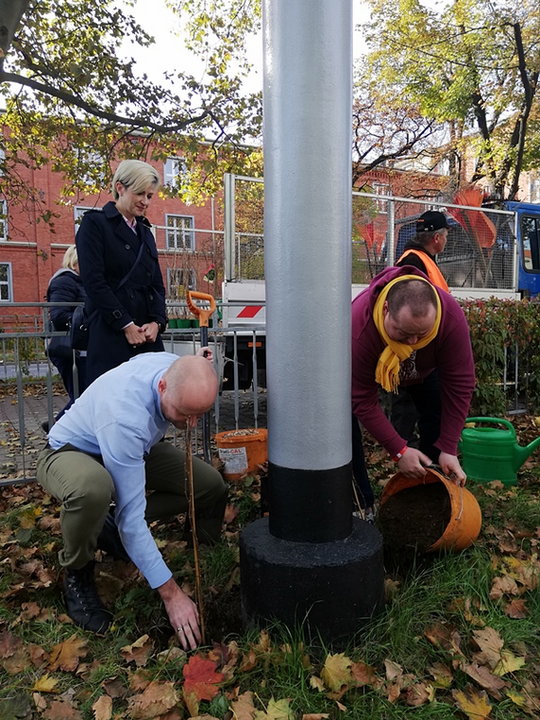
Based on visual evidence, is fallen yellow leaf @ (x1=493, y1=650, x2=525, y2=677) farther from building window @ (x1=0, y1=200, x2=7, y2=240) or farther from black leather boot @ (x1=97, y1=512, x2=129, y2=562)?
building window @ (x1=0, y1=200, x2=7, y2=240)

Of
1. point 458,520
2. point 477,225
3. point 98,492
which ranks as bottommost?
point 458,520

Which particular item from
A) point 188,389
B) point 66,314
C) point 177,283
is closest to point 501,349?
point 66,314

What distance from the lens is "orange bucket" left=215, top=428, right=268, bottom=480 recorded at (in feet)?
13.3

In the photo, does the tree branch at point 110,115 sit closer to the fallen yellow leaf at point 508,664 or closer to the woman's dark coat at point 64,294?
the woman's dark coat at point 64,294

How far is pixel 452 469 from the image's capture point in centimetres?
272

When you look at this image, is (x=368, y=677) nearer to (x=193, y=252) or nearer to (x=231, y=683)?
(x=231, y=683)

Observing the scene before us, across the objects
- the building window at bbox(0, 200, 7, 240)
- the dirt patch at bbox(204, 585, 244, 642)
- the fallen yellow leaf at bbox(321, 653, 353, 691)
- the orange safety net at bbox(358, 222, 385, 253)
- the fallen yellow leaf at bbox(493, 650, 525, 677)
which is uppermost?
the building window at bbox(0, 200, 7, 240)

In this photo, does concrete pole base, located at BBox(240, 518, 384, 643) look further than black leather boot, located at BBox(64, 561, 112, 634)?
No

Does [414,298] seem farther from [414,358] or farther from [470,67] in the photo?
[470,67]

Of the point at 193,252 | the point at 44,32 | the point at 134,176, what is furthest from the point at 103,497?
the point at 193,252

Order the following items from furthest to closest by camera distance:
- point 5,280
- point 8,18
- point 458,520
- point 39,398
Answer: point 5,280 → point 39,398 → point 8,18 → point 458,520

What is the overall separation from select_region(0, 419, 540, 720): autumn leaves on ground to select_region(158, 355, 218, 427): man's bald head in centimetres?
87

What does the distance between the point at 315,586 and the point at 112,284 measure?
209cm

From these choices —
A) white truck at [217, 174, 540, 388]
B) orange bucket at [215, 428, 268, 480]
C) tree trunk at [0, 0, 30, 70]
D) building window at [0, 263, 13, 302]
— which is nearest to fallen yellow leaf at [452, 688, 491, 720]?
orange bucket at [215, 428, 268, 480]
